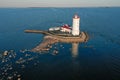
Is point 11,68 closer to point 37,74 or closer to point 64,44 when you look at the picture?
point 37,74

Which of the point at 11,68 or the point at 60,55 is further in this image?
the point at 60,55

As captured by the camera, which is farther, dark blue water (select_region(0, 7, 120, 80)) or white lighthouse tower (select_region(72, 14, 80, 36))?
white lighthouse tower (select_region(72, 14, 80, 36))

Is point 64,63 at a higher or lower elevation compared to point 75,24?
lower

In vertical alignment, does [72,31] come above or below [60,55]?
above

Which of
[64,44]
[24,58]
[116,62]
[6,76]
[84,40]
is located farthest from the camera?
[84,40]

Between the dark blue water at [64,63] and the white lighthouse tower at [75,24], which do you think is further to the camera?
the white lighthouse tower at [75,24]

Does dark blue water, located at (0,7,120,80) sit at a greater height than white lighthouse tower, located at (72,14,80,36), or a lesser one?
lesser

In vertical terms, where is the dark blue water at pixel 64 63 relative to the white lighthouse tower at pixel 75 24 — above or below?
below

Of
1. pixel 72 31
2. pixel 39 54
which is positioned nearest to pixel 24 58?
pixel 39 54

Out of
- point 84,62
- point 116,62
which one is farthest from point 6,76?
point 116,62

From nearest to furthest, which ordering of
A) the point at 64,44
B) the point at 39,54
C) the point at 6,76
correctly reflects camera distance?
the point at 6,76 → the point at 39,54 → the point at 64,44

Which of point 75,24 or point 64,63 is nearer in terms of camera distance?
point 64,63
